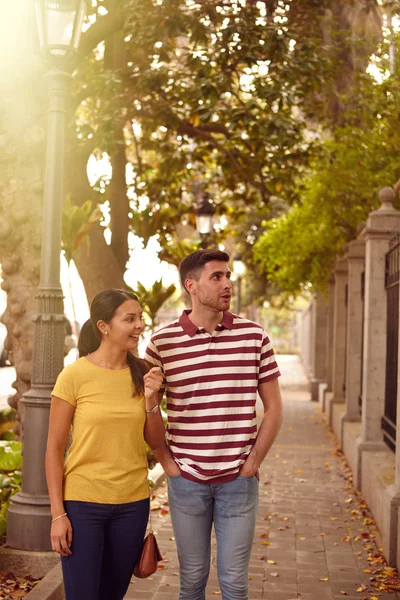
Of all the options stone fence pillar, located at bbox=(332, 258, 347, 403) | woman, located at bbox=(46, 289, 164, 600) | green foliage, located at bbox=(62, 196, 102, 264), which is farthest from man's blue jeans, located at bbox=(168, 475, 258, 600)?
stone fence pillar, located at bbox=(332, 258, 347, 403)

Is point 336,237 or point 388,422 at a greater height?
point 336,237

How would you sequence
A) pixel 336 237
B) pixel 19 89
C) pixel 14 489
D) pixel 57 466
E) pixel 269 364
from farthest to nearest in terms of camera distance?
pixel 336 237 < pixel 19 89 < pixel 14 489 < pixel 269 364 < pixel 57 466

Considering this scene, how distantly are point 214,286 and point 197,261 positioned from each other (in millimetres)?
144

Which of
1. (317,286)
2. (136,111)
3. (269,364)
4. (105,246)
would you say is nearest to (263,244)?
(317,286)

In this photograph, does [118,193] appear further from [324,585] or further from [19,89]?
[324,585]

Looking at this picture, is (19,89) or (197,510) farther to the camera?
(19,89)

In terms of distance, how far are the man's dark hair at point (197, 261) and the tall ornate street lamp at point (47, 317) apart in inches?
102

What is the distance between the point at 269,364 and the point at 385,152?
917 cm

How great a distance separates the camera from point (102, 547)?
377 cm

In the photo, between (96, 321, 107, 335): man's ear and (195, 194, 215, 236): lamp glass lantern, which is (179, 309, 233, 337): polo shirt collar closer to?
(96, 321, 107, 335): man's ear

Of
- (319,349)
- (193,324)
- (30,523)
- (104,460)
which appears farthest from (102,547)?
(319,349)

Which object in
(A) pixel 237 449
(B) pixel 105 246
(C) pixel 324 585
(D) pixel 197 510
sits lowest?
(C) pixel 324 585

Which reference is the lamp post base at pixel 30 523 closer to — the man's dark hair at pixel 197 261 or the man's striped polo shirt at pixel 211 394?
the man's striped polo shirt at pixel 211 394

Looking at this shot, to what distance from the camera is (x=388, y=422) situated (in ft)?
30.3
